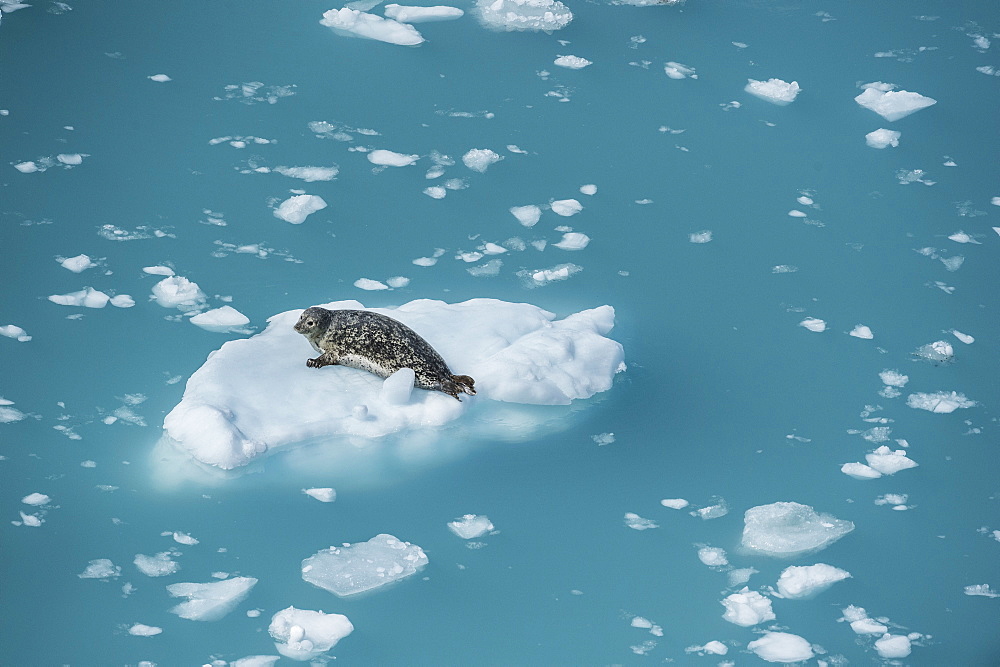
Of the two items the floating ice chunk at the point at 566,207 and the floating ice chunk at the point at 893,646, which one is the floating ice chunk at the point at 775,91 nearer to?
the floating ice chunk at the point at 566,207

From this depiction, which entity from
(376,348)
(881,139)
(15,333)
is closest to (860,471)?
(376,348)

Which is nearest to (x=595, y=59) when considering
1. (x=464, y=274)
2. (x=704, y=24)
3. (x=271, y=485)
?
(x=704, y=24)

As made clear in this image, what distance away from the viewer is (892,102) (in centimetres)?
731

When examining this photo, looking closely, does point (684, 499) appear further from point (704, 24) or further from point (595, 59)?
point (704, 24)

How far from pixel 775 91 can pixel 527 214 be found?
235 centimetres

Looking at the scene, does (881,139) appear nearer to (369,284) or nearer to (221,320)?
(369,284)

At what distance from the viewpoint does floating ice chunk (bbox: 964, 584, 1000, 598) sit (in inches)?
165

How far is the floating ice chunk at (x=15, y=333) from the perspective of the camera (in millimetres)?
4852

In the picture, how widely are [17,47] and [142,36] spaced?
2.55 ft

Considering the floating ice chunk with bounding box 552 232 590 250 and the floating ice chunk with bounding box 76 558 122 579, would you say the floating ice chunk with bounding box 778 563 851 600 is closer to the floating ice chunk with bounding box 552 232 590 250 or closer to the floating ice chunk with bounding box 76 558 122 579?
the floating ice chunk with bounding box 552 232 590 250


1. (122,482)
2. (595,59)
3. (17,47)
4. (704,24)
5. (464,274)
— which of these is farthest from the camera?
(704,24)

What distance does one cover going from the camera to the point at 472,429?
4.64 meters

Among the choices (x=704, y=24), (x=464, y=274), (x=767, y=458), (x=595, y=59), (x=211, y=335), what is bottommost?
(x=767, y=458)

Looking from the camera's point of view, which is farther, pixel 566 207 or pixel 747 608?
pixel 566 207
